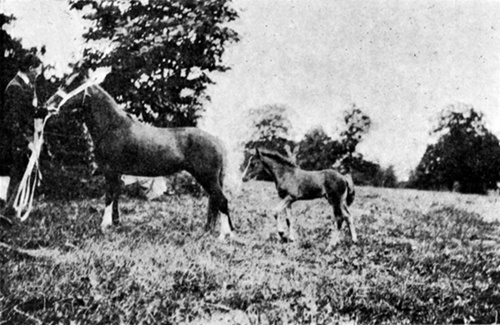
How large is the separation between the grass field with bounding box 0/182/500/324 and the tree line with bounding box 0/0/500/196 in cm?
79

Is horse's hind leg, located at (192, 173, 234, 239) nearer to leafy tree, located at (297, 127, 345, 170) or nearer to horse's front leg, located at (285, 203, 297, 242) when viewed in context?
horse's front leg, located at (285, 203, 297, 242)

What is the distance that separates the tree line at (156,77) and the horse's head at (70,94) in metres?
0.43

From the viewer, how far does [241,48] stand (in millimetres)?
6254

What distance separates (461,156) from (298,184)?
370cm

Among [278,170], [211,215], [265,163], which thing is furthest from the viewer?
[278,170]

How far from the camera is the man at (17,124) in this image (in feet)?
19.6

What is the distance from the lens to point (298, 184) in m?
6.70

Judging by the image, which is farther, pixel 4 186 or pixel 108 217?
pixel 4 186

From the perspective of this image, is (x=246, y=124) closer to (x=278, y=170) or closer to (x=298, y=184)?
(x=278, y=170)

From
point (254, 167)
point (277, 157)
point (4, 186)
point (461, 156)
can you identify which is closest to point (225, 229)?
point (254, 167)

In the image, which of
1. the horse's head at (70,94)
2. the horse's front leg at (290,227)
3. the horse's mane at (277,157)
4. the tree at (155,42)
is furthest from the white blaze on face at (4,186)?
the horse's front leg at (290,227)

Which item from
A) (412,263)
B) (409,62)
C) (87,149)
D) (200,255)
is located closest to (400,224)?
(412,263)

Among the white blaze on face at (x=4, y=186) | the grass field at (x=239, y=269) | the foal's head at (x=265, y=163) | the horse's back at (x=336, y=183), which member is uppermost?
the foal's head at (x=265, y=163)

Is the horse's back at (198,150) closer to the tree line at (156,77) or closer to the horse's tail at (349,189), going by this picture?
the tree line at (156,77)
